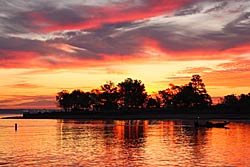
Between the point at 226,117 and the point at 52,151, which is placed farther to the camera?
the point at 226,117

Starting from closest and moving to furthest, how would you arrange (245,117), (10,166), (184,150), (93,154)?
(10,166) < (93,154) < (184,150) < (245,117)

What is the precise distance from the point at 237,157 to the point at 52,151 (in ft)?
86.1

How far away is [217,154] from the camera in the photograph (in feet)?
180

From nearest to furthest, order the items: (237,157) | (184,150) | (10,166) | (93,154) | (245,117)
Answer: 1. (10,166)
2. (237,157)
3. (93,154)
4. (184,150)
5. (245,117)

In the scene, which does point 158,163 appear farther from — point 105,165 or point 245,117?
point 245,117

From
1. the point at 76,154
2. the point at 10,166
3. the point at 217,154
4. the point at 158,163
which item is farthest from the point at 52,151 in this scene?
the point at 217,154

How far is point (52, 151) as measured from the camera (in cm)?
6088

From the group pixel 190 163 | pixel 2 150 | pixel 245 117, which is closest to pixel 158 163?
pixel 190 163

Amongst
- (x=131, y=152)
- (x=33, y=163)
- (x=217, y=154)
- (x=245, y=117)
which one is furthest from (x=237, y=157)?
(x=245, y=117)

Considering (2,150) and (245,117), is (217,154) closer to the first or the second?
(2,150)

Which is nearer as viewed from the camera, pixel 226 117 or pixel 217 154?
pixel 217 154

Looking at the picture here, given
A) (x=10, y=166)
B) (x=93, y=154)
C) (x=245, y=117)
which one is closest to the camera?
(x=10, y=166)

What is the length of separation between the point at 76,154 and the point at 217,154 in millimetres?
18861

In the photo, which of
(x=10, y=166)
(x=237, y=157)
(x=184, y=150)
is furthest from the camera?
(x=184, y=150)
